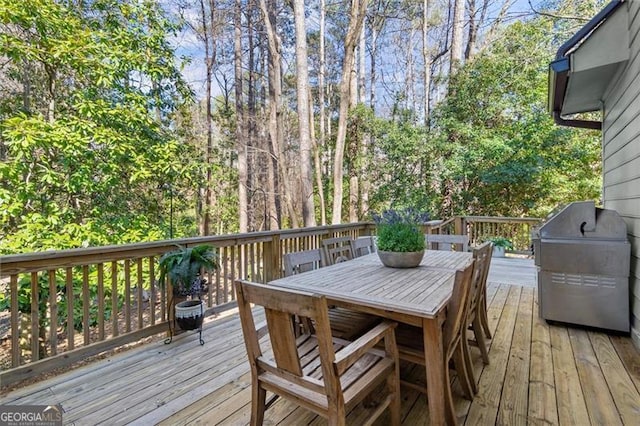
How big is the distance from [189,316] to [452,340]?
2.15 meters

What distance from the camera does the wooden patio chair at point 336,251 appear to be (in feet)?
9.57

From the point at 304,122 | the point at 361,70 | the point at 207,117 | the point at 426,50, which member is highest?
the point at 426,50

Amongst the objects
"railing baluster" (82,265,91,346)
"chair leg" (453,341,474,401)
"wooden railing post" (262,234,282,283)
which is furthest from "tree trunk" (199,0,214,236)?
"chair leg" (453,341,474,401)

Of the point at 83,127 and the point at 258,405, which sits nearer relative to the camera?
the point at 258,405

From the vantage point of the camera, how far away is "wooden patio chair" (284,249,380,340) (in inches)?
82.4

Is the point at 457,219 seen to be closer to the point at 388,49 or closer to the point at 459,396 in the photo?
the point at 459,396

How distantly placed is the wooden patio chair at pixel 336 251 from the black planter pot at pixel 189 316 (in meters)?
1.21

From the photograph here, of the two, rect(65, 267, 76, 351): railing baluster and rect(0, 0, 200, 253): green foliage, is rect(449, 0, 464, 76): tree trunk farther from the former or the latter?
rect(65, 267, 76, 351): railing baluster

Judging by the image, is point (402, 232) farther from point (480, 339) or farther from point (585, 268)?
point (585, 268)

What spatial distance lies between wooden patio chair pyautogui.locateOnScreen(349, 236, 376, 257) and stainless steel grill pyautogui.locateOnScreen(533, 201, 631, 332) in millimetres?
1716

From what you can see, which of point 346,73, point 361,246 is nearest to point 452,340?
point 361,246

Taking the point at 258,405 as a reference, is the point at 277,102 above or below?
above

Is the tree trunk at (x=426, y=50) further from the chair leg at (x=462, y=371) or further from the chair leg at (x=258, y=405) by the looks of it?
the chair leg at (x=258, y=405)

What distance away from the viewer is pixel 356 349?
4.42ft
